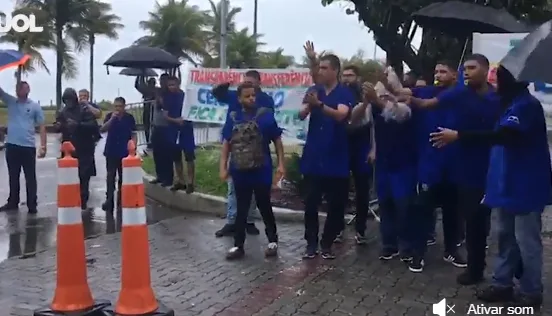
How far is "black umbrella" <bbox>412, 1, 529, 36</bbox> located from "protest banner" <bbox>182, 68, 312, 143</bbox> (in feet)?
5.76

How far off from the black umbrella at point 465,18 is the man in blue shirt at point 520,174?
409cm

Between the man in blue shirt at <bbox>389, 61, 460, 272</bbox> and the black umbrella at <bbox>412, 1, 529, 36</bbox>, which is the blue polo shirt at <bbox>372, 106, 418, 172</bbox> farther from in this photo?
the black umbrella at <bbox>412, 1, 529, 36</bbox>

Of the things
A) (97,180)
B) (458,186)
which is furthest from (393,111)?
(97,180)

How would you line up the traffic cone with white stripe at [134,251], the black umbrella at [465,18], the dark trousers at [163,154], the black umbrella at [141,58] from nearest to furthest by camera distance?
1. the traffic cone with white stripe at [134,251]
2. the black umbrella at [465,18]
3. the dark trousers at [163,154]
4. the black umbrella at [141,58]

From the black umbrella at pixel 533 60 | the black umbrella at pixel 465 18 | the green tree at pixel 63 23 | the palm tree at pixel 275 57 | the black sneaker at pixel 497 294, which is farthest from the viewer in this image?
the palm tree at pixel 275 57

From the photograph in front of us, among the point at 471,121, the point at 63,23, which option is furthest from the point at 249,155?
the point at 63,23

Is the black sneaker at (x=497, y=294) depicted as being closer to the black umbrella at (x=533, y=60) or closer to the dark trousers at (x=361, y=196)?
the black umbrella at (x=533, y=60)

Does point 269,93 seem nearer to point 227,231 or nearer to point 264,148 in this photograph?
point 227,231

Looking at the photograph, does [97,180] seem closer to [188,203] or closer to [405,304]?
[188,203]

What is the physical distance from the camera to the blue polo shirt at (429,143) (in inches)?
261

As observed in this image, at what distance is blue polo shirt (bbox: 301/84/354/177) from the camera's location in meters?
6.93

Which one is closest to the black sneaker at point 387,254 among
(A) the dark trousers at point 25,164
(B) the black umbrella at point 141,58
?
(A) the dark trousers at point 25,164

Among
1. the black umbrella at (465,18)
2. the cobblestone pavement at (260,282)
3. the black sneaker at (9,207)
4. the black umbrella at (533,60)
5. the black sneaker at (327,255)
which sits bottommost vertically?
the black sneaker at (9,207)

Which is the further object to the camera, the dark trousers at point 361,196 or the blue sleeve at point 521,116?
the dark trousers at point 361,196
